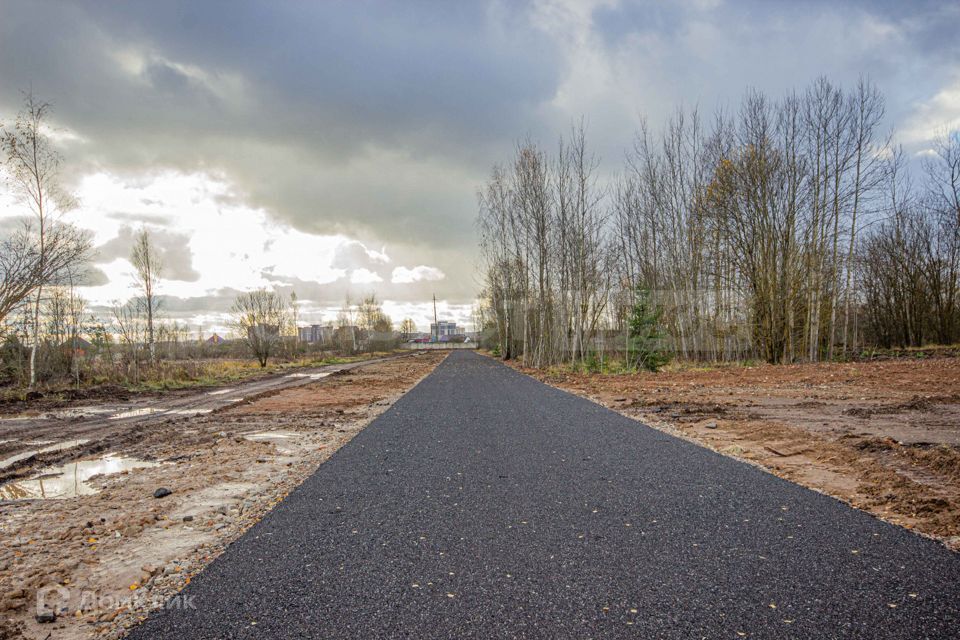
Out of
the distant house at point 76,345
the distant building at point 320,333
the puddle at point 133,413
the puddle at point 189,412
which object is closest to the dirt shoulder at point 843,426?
the puddle at point 189,412

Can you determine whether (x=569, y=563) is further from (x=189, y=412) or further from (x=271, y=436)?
(x=189, y=412)

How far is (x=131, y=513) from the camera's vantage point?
4410mm

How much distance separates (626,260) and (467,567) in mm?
26890

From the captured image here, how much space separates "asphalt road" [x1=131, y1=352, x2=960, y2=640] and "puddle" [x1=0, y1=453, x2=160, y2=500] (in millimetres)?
2894

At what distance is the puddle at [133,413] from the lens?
11.8 meters

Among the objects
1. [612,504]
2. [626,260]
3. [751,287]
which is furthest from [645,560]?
[626,260]

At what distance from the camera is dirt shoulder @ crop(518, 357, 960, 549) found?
4359 millimetres

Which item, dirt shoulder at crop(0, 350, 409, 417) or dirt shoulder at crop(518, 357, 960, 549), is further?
dirt shoulder at crop(0, 350, 409, 417)

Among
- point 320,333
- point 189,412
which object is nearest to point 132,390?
point 189,412

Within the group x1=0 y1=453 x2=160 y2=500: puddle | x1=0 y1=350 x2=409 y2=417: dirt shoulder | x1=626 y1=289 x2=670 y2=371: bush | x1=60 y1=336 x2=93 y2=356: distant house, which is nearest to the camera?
x1=0 y1=453 x2=160 y2=500: puddle

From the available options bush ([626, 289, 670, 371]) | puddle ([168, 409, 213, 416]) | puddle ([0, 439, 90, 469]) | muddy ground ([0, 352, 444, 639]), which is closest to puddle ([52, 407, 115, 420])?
puddle ([168, 409, 213, 416])

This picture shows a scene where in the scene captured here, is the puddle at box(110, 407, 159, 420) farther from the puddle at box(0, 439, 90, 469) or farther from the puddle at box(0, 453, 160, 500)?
the puddle at box(0, 453, 160, 500)

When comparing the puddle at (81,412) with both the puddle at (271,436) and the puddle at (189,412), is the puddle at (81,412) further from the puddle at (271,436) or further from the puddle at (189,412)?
the puddle at (271,436)

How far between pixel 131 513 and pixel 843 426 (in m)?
9.39
